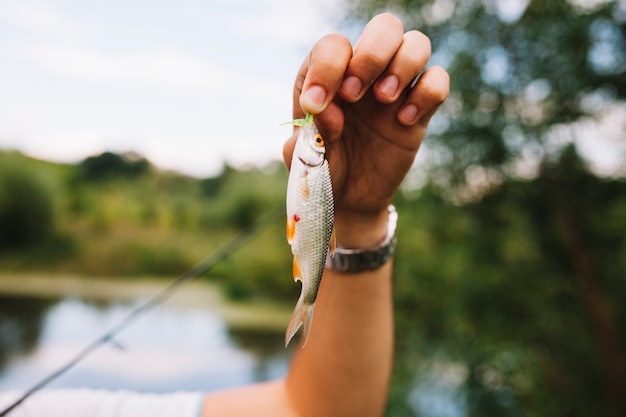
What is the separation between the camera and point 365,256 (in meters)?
1.16

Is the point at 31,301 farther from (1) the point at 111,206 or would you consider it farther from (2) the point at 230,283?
(2) the point at 230,283

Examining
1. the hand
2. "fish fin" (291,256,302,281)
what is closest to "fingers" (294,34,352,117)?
the hand

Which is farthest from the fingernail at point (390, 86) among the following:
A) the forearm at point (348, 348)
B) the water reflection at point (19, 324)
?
the water reflection at point (19, 324)

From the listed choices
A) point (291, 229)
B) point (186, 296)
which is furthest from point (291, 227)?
point (186, 296)

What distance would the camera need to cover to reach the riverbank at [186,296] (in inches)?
349

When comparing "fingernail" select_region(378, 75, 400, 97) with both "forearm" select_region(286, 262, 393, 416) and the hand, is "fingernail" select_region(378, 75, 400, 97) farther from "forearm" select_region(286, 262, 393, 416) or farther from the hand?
"forearm" select_region(286, 262, 393, 416)

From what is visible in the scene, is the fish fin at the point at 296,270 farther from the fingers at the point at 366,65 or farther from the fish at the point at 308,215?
the fingers at the point at 366,65

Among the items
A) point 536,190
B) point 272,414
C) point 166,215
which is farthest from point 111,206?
point 272,414

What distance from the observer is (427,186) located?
533 centimetres

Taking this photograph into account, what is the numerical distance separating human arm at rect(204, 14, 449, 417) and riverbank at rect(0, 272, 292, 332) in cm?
759

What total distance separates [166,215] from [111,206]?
1.13 meters

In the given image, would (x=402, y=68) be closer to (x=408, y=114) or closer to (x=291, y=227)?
(x=408, y=114)

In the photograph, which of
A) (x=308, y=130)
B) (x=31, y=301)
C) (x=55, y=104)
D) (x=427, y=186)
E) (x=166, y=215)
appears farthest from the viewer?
(x=55, y=104)

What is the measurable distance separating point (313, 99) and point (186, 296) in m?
9.23
